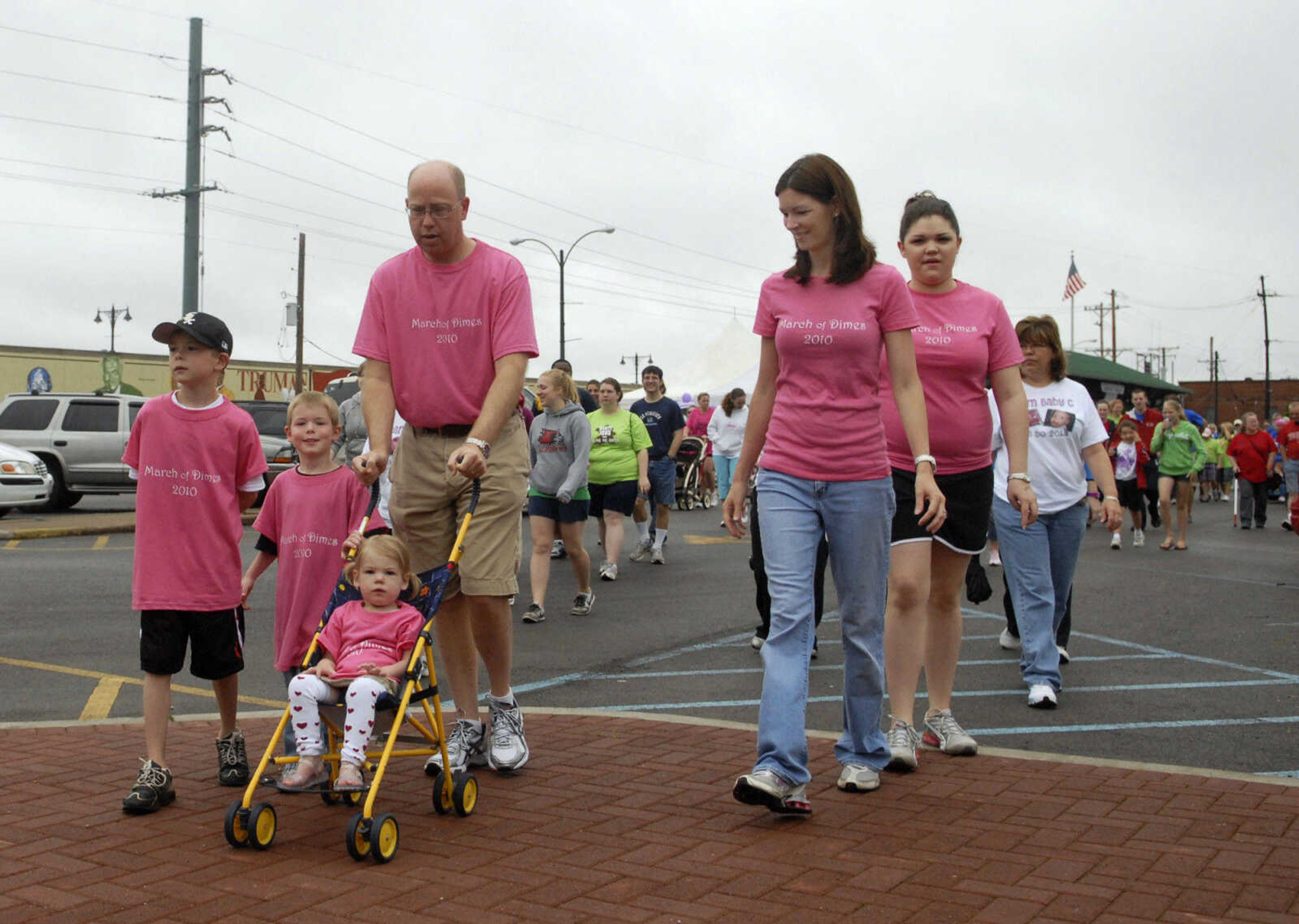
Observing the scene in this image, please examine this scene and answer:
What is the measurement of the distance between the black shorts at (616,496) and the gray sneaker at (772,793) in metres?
7.92

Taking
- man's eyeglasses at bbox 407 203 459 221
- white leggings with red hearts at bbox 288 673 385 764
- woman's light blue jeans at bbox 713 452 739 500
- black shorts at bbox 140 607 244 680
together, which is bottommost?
white leggings with red hearts at bbox 288 673 385 764

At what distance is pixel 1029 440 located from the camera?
7480mm

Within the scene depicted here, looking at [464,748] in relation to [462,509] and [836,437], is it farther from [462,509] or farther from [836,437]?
[836,437]

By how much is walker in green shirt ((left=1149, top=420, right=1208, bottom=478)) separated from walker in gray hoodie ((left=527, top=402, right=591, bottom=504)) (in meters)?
9.83

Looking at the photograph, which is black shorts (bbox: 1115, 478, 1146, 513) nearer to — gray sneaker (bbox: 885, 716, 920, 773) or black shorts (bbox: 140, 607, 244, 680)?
gray sneaker (bbox: 885, 716, 920, 773)

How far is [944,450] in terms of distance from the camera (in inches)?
220

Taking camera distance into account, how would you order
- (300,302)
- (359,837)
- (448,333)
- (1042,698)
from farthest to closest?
(300,302)
(1042,698)
(448,333)
(359,837)

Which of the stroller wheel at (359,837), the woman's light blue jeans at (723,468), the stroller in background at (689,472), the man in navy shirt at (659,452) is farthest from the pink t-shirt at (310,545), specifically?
the stroller in background at (689,472)

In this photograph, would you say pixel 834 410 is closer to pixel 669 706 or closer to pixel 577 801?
pixel 577 801

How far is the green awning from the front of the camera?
4884 centimetres

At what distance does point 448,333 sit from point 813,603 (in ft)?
5.61

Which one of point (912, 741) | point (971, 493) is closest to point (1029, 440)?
point (971, 493)

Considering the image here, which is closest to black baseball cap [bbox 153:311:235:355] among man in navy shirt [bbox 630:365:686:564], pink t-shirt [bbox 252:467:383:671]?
pink t-shirt [bbox 252:467:383:671]

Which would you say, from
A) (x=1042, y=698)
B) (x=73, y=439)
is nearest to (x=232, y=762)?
(x=1042, y=698)
